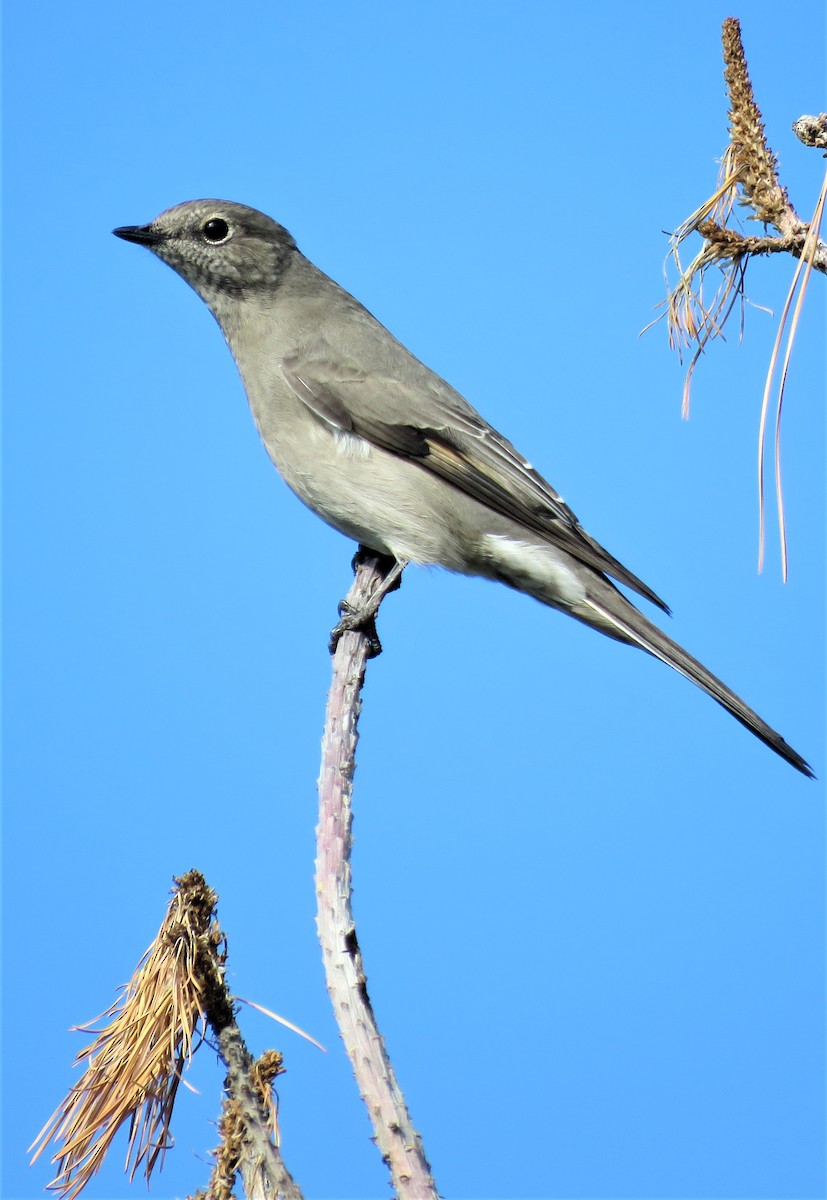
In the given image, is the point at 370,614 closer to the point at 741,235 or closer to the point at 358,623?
the point at 358,623

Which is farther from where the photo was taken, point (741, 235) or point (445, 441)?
point (445, 441)

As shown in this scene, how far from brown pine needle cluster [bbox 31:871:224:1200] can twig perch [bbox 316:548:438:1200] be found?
0.88 ft

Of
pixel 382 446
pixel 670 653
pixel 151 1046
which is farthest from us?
pixel 382 446

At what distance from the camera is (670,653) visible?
4.56 metres

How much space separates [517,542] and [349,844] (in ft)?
8.04

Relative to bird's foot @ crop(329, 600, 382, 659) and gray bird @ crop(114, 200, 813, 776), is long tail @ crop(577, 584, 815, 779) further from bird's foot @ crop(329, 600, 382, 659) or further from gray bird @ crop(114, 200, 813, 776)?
bird's foot @ crop(329, 600, 382, 659)

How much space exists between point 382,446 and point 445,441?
0.96ft

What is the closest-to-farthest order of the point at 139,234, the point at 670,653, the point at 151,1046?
the point at 151,1046 → the point at 670,653 → the point at 139,234

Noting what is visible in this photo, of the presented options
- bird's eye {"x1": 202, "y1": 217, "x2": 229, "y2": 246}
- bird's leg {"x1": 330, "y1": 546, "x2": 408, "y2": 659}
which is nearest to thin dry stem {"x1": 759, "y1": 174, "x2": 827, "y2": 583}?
bird's leg {"x1": 330, "y1": 546, "x2": 408, "y2": 659}

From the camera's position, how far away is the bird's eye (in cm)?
567

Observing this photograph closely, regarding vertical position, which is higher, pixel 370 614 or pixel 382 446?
pixel 382 446

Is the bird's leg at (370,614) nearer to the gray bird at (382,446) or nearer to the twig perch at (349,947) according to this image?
the gray bird at (382,446)

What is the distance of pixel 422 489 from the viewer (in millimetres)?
5047

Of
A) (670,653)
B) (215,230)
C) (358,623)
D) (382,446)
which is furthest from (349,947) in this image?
(215,230)
